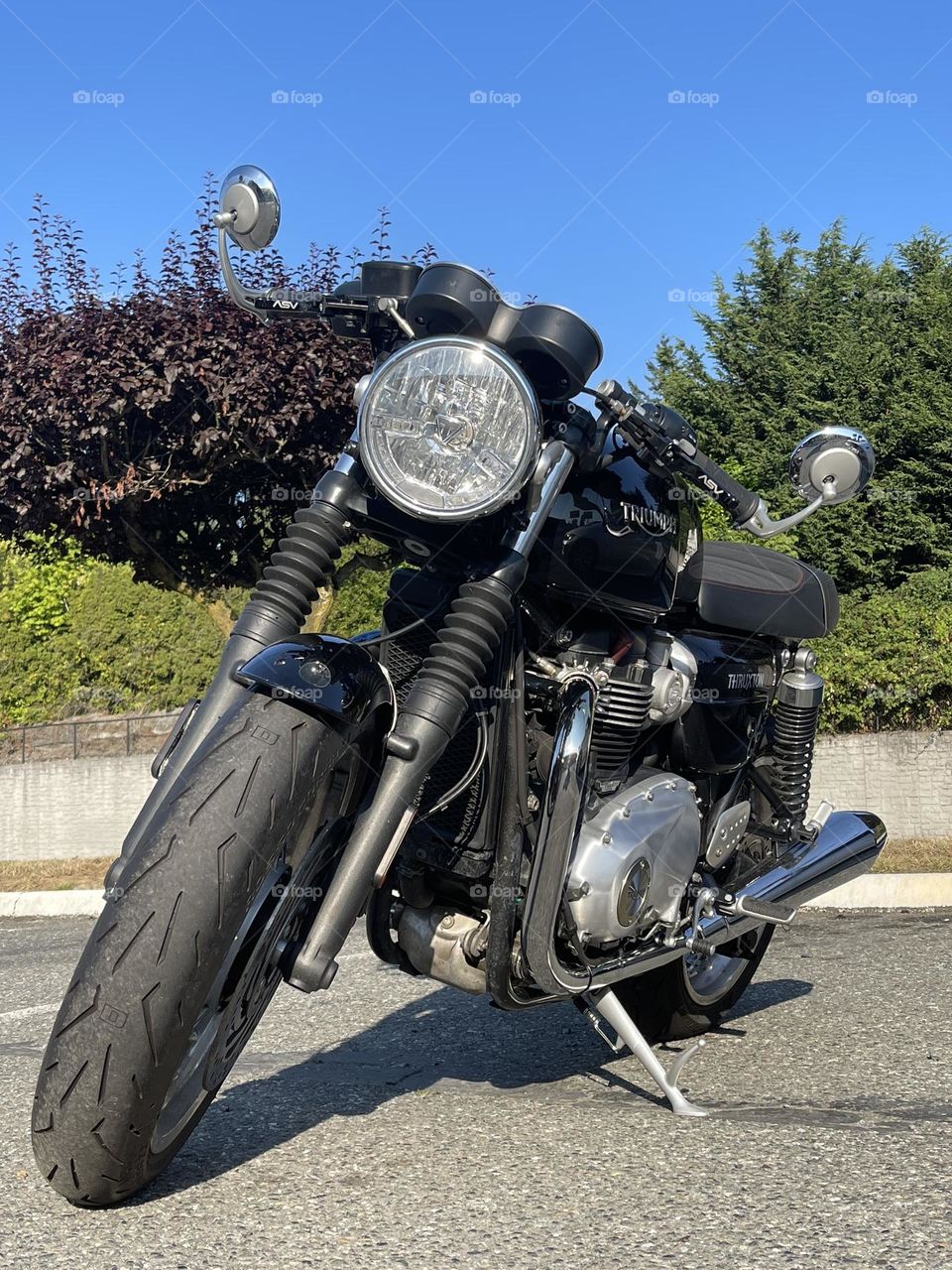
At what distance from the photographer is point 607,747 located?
134 inches

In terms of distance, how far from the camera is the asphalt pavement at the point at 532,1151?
2.43 meters

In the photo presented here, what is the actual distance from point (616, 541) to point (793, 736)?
1311 millimetres

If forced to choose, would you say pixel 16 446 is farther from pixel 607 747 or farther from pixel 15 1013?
pixel 607 747

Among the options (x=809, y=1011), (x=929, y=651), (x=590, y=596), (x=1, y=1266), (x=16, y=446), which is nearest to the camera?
(x=1, y=1266)

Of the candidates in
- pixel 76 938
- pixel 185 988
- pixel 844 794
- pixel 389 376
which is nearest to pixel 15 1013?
pixel 76 938

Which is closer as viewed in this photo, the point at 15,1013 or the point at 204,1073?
the point at 204,1073

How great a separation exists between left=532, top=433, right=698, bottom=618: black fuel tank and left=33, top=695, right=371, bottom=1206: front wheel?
80cm

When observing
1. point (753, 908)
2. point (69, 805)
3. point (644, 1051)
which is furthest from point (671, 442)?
point (69, 805)

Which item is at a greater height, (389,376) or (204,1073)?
(389,376)

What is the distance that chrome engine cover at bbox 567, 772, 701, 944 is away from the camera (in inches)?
124

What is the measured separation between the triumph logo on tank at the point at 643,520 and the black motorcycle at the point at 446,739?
0.04 feet

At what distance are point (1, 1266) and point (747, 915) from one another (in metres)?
2.14

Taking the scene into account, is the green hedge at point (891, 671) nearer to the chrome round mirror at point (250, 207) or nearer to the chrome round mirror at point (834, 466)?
the chrome round mirror at point (834, 466)

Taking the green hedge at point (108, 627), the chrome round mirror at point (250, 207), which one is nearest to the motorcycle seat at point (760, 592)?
the chrome round mirror at point (250, 207)
